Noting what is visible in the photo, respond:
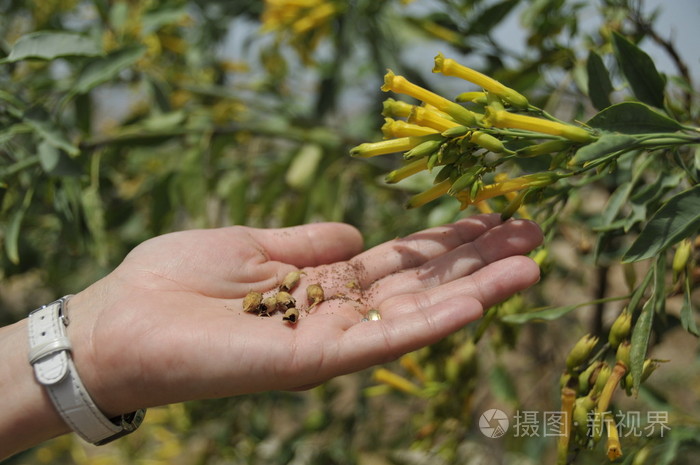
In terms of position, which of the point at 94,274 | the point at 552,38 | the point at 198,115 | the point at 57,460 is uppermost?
the point at 552,38

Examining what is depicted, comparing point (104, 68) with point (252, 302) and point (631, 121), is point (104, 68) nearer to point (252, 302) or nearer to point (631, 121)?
point (252, 302)

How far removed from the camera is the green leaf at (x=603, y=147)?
2.88 feet

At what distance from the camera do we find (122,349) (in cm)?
117

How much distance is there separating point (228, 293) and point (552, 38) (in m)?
1.18

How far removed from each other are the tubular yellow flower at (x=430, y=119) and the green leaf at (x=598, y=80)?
419 millimetres

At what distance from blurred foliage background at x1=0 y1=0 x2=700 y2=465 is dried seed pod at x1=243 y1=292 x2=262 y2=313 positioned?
1.59 ft

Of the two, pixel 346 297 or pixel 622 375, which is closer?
pixel 622 375

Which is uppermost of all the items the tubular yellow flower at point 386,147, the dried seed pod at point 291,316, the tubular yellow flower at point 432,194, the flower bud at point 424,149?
the flower bud at point 424,149

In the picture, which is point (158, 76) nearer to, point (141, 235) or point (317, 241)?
point (141, 235)

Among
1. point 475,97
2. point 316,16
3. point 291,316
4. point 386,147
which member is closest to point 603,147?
point 475,97

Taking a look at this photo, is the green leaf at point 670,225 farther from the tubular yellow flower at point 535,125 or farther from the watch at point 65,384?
the watch at point 65,384

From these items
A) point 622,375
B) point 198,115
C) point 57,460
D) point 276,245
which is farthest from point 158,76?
point 57,460

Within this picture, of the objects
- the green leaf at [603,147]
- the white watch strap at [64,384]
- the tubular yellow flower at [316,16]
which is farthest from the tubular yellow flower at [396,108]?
the tubular yellow flower at [316,16]

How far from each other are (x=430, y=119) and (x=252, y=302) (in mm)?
583
